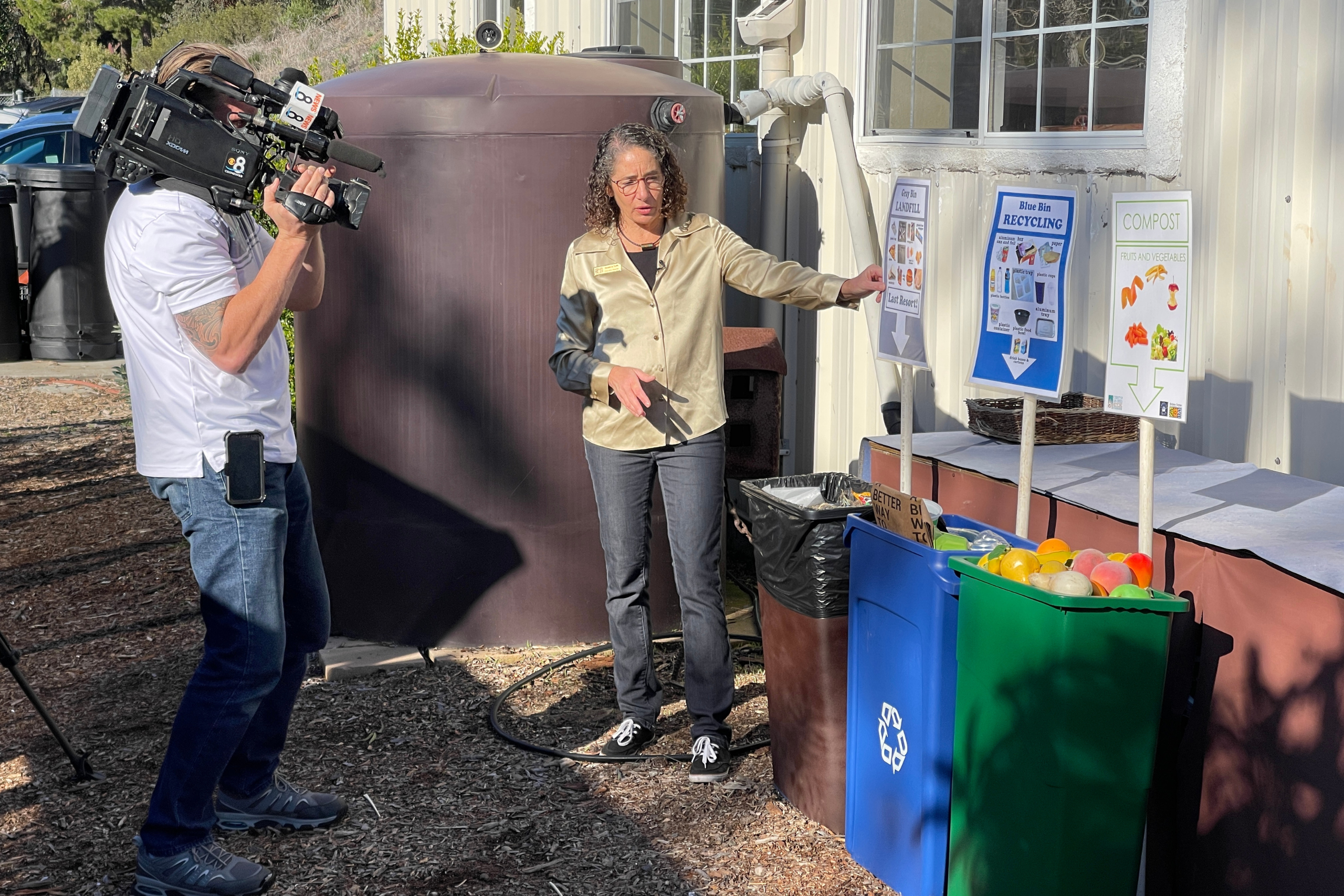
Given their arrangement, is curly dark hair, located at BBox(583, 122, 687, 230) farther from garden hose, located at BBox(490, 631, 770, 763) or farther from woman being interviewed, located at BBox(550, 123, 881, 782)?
garden hose, located at BBox(490, 631, 770, 763)

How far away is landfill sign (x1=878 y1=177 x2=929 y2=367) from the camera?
365 centimetres

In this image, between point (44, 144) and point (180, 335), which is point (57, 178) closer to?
point (44, 144)

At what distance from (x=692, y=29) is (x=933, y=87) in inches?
107

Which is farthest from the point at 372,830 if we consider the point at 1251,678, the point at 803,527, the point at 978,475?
the point at 1251,678

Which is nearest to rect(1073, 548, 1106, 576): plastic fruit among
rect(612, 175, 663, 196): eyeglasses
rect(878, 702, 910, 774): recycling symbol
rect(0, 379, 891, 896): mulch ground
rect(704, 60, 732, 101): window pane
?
rect(878, 702, 910, 774): recycling symbol

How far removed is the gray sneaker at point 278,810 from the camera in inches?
147

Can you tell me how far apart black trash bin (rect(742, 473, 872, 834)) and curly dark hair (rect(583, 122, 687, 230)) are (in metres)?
0.91

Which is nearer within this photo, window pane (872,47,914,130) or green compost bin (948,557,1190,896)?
green compost bin (948,557,1190,896)

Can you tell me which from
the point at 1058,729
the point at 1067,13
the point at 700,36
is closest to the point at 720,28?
the point at 700,36

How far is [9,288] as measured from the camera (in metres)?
11.9

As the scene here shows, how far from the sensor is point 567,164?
5.02 meters

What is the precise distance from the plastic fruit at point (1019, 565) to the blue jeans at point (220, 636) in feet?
5.49

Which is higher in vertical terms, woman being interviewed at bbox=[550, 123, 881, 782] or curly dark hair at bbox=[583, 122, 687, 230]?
curly dark hair at bbox=[583, 122, 687, 230]

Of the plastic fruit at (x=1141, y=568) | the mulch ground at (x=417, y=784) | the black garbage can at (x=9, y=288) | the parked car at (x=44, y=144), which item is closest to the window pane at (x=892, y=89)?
the mulch ground at (x=417, y=784)
